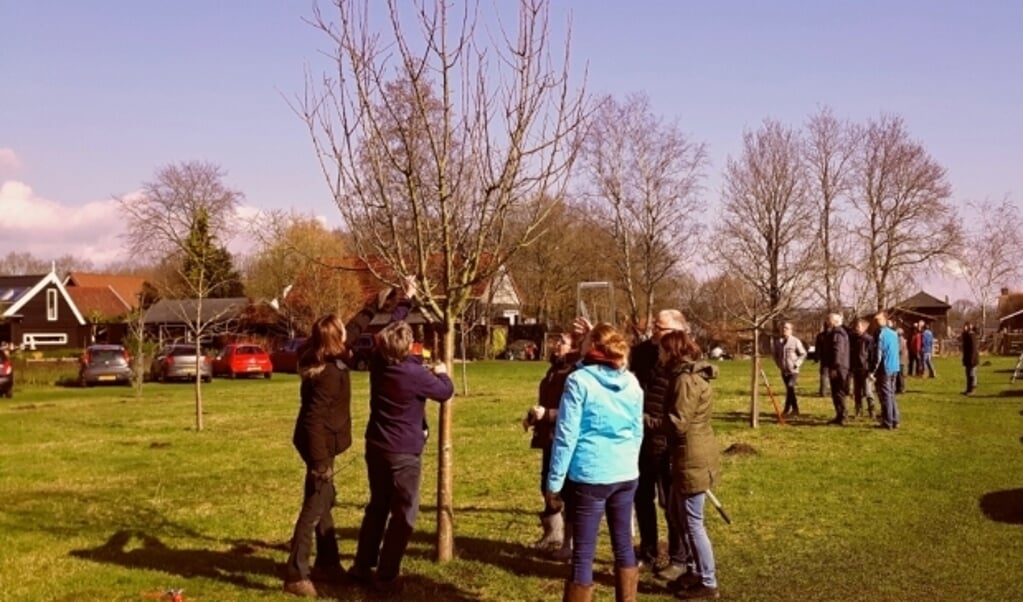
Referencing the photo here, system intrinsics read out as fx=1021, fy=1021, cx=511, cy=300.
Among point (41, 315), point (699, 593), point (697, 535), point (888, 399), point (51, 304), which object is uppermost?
point (51, 304)

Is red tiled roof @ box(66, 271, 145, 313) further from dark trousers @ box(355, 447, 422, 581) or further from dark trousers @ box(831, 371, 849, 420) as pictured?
dark trousers @ box(355, 447, 422, 581)

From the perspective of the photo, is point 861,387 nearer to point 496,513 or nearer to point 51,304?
point 496,513

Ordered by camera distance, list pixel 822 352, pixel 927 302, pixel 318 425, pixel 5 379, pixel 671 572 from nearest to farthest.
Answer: pixel 318 425 → pixel 671 572 → pixel 822 352 → pixel 5 379 → pixel 927 302

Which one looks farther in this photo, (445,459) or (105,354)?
(105,354)

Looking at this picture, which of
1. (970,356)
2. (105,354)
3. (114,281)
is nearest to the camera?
(970,356)

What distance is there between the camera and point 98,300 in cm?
8206

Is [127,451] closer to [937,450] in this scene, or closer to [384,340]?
[384,340]

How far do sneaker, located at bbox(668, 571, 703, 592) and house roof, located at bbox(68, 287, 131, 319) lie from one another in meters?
76.8

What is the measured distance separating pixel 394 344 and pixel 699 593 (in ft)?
8.79

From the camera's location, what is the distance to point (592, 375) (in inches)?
235

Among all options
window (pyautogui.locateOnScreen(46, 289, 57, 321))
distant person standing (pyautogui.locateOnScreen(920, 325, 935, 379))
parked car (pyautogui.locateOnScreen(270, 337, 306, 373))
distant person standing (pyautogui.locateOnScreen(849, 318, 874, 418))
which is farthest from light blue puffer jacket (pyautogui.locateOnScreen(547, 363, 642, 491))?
window (pyautogui.locateOnScreen(46, 289, 57, 321))

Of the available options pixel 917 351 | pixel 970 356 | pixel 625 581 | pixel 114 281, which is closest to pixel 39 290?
pixel 114 281

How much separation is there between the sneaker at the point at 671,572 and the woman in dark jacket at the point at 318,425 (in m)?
2.47

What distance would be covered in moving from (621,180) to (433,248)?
41311 millimetres
